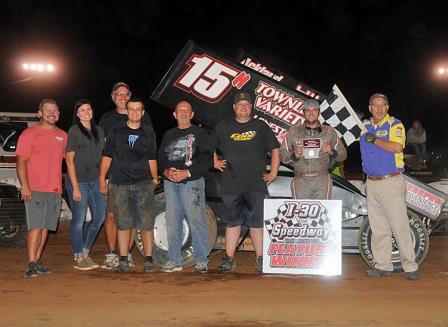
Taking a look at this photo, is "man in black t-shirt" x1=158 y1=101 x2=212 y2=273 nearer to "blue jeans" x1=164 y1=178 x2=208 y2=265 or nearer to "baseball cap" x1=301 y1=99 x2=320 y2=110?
"blue jeans" x1=164 y1=178 x2=208 y2=265

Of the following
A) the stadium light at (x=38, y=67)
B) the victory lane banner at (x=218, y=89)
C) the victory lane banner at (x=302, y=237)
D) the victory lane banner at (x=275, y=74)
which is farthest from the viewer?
the stadium light at (x=38, y=67)

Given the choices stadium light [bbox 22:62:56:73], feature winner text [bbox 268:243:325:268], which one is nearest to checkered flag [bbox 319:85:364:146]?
feature winner text [bbox 268:243:325:268]


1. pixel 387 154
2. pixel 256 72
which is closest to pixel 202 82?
pixel 256 72

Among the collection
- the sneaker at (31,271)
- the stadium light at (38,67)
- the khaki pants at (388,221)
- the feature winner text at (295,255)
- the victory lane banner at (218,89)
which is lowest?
the sneaker at (31,271)

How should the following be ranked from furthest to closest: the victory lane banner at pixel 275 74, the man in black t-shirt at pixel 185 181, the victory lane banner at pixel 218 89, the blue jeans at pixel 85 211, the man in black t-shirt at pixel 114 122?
the victory lane banner at pixel 275 74 → the victory lane banner at pixel 218 89 → the man in black t-shirt at pixel 114 122 → the blue jeans at pixel 85 211 → the man in black t-shirt at pixel 185 181

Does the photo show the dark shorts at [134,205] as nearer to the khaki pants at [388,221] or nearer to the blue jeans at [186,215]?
the blue jeans at [186,215]

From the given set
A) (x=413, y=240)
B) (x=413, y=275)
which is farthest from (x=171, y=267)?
(x=413, y=240)

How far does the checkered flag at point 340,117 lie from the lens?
732 centimetres

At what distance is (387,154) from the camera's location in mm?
6898

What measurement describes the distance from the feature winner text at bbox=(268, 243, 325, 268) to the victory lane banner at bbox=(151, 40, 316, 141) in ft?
4.94

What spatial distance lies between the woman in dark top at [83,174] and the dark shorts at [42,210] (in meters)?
0.28

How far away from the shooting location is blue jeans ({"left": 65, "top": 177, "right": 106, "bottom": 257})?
726cm

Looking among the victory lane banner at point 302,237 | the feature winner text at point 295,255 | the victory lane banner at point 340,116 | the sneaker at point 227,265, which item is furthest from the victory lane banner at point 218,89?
the sneaker at point 227,265

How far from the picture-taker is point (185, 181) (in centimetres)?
713
